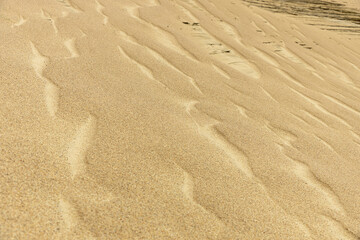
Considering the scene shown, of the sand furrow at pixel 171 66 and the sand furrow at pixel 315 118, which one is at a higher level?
the sand furrow at pixel 315 118

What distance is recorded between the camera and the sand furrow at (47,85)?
177 cm

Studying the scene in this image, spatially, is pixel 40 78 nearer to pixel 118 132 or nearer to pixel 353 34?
pixel 118 132

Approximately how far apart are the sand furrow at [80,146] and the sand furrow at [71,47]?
0.83m

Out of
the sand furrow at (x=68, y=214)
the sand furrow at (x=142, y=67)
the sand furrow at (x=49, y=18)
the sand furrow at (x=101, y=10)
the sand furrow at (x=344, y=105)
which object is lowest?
the sand furrow at (x=49, y=18)

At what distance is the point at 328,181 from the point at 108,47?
1676 mm

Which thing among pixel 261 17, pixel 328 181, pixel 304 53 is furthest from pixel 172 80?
pixel 261 17

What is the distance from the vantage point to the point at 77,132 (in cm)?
162

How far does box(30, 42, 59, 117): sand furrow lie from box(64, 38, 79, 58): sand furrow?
0.20 meters

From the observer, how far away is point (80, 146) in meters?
1.53

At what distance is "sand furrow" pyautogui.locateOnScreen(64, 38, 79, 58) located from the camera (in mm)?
2467

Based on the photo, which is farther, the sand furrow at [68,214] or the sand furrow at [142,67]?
the sand furrow at [142,67]

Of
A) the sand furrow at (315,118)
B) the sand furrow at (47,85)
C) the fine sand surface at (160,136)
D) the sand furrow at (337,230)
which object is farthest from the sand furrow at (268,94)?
the sand furrow at (47,85)

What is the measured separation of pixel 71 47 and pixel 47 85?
690 mm

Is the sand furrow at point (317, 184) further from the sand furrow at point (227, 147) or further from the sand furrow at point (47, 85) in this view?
the sand furrow at point (47, 85)
